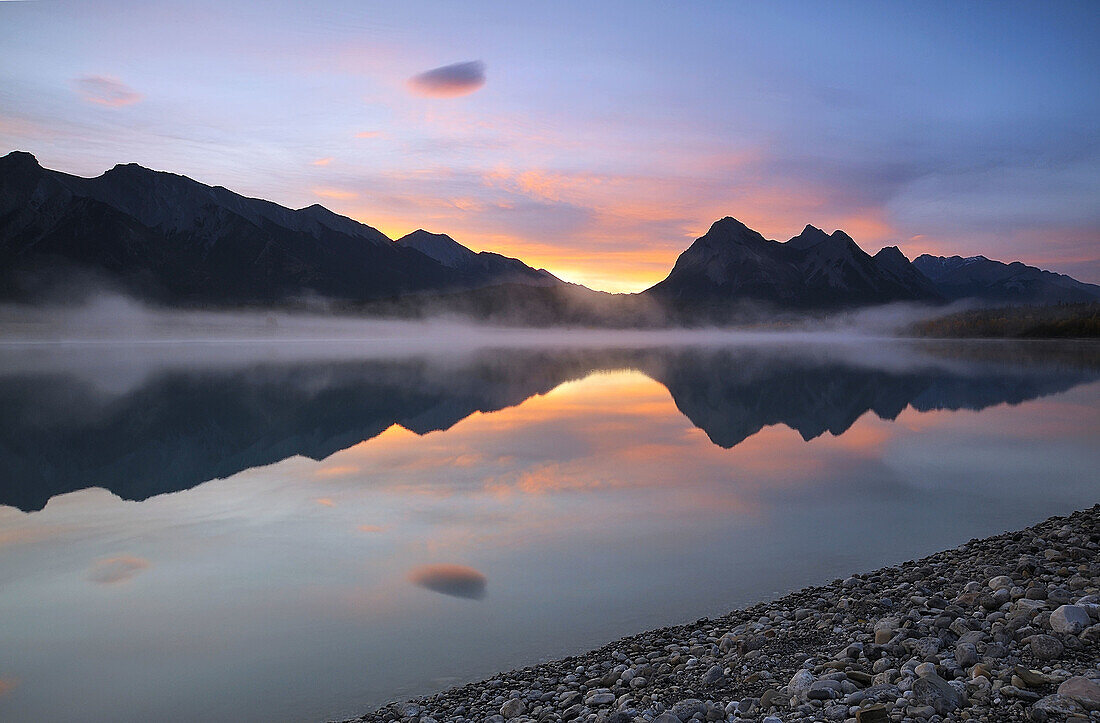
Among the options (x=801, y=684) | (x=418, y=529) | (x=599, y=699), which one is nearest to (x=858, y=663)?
(x=801, y=684)

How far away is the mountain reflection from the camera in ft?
81.7

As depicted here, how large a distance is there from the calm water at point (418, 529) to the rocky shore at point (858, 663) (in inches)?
39.2

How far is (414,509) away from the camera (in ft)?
57.9

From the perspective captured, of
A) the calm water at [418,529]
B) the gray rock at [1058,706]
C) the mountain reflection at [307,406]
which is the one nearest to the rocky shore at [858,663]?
the gray rock at [1058,706]

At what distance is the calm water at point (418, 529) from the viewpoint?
9.53 meters

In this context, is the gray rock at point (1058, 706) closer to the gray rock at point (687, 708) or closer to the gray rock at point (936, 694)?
the gray rock at point (936, 694)

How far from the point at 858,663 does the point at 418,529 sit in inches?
413

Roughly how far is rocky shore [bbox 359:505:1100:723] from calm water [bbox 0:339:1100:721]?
1.00 meters

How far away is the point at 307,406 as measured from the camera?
140 ft

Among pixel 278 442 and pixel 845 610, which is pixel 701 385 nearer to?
pixel 278 442

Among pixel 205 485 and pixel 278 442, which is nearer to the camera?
pixel 205 485

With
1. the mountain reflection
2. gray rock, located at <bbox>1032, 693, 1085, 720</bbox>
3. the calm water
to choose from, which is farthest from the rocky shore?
the mountain reflection

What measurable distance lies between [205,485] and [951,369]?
80389 millimetres

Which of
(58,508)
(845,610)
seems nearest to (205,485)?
(58,508)
